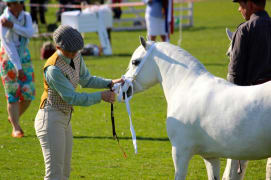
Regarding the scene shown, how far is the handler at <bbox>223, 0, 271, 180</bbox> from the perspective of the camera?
5.31 metres

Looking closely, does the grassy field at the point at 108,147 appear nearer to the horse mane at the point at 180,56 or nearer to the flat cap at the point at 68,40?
the horse mane at the point at 180,56

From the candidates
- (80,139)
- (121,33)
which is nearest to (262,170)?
(80,139)

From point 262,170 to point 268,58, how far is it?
2.45m

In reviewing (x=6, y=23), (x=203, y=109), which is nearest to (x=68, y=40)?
(x=203, y=109)

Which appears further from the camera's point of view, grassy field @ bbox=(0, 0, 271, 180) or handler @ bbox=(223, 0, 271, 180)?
grassy field @ bbox=(0, 0, 271, 180)

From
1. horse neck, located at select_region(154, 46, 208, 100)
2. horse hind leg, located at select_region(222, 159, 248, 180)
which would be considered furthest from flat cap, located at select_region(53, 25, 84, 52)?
horse hind leg, located at select_region(222, 159, 248, 180)

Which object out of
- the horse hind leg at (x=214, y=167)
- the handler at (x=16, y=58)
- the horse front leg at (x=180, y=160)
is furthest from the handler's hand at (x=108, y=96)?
the handler at (x=16, y=58)

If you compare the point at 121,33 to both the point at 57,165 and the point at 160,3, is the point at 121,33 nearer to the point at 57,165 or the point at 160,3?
the point at 160,3

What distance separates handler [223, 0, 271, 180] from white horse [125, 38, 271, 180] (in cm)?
40

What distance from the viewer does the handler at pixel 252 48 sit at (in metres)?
5.31

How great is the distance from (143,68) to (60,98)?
965 mm

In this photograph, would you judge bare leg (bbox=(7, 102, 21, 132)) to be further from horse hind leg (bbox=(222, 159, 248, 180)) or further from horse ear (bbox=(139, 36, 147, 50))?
horse hind leg (bbox=(222, 159, 248, 180))

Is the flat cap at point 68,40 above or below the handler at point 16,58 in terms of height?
above

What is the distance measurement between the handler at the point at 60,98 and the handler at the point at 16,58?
138 inches
